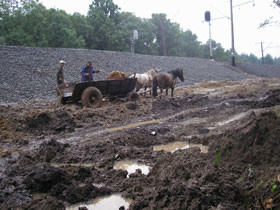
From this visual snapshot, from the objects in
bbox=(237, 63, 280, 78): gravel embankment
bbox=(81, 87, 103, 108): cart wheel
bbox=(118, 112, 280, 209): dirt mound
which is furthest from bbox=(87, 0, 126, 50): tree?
bbox=(118, 112, 280, 209): dirt mound

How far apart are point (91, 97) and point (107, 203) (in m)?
8.53

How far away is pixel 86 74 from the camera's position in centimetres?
1328

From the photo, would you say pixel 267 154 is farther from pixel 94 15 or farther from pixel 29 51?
pixel 94 15

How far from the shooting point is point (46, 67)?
2112cm

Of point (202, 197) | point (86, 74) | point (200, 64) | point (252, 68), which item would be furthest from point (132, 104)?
point (252, 68)

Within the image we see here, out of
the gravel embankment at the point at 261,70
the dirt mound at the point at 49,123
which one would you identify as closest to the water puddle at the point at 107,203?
the dirt mound at the point at 49,123

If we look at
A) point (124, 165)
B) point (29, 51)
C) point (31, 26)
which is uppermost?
point (31, 26)

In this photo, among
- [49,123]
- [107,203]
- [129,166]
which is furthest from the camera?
[49,123]

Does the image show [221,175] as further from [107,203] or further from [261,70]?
[261,70]

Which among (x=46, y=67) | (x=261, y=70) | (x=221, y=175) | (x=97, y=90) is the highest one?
(x=46, y=67)

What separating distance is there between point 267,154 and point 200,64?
113 ft

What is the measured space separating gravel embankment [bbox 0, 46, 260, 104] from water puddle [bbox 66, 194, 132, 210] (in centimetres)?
1292

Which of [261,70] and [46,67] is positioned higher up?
[46,67]

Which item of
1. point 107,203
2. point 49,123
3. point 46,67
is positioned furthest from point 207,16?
point 107,203
